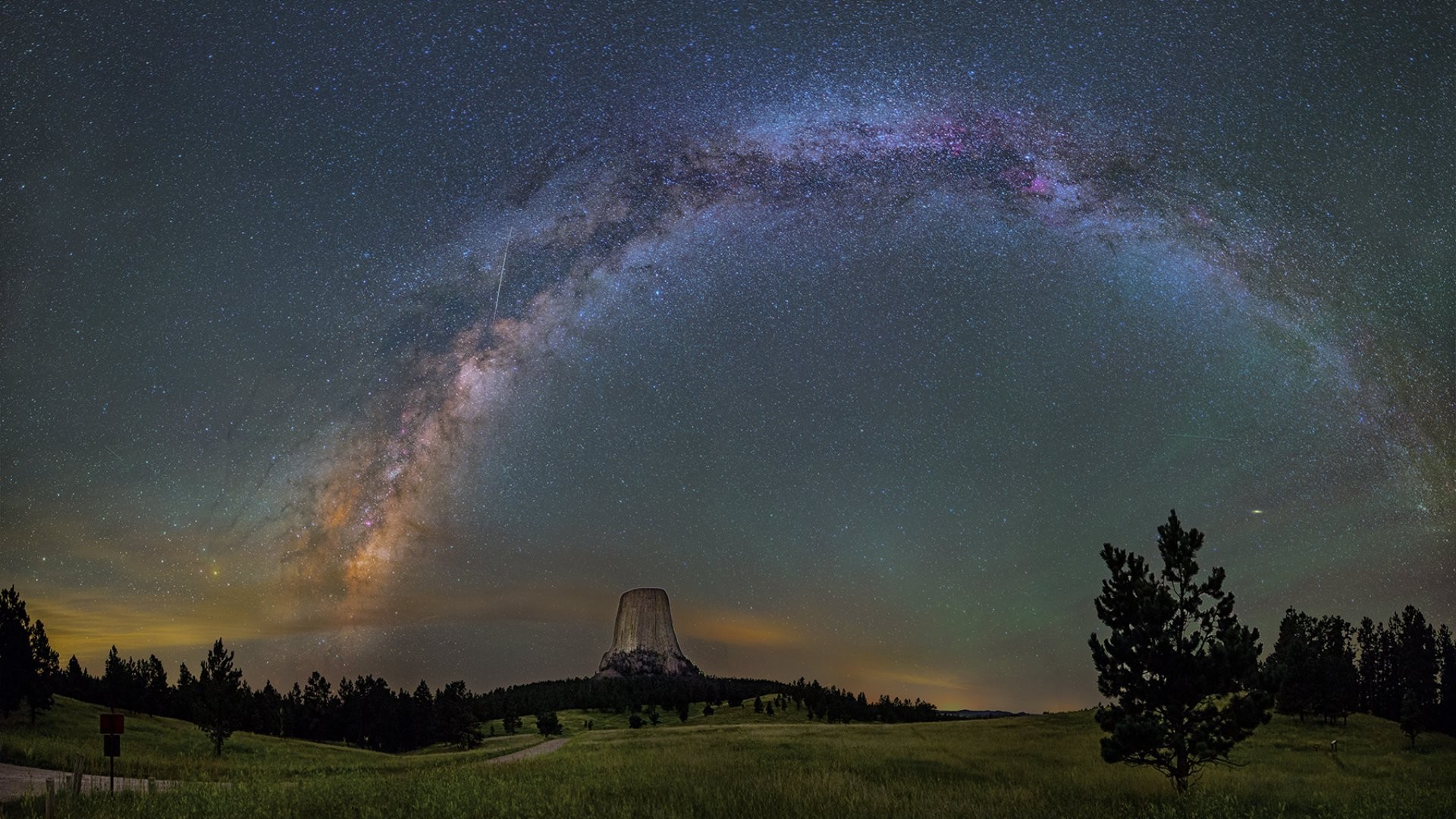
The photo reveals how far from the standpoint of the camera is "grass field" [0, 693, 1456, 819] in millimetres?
16312

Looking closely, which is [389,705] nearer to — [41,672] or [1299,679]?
[41,672]

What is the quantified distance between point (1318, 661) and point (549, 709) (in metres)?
84.4

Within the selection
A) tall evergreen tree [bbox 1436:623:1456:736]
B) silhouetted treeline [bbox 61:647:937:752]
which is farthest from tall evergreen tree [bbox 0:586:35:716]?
tall evergreen tree [bbox 1436:623:1456:736]

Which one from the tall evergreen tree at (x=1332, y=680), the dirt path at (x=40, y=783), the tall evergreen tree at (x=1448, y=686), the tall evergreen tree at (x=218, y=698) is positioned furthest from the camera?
the tall evergreen tree at (x=1448, y=686)

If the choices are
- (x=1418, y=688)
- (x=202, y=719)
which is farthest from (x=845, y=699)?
(x=202, y=719)

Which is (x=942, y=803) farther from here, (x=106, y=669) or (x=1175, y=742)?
(x=106, y=669)

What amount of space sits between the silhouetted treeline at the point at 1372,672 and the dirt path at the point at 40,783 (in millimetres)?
45460

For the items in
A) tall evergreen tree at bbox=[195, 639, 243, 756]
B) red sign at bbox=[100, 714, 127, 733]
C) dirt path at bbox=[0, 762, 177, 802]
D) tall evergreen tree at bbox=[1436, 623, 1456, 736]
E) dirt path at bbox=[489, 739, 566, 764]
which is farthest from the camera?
tall evergreen tree at bbox=[1436, 623, 1456, 736]

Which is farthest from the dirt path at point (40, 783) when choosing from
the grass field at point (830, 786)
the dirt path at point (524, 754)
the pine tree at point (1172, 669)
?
the pine tree at point (1172, 669)

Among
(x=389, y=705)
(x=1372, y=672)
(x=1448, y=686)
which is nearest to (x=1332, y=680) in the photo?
(x=1448, y=686)

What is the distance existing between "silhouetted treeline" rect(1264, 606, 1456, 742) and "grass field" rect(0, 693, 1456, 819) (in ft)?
41.6

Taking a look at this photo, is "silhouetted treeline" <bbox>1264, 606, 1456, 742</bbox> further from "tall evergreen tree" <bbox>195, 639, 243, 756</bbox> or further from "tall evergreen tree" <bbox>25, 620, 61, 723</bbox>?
"tall evergreen tree" <bbox>25, 620, 61, 723</bbox>

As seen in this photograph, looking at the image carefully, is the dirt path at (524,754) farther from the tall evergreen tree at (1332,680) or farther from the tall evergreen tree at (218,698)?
the tall evergreen tree at (1332,680)

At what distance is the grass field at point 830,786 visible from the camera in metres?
16.3
